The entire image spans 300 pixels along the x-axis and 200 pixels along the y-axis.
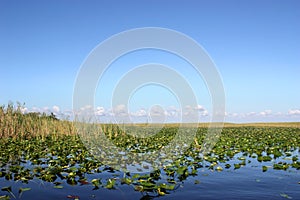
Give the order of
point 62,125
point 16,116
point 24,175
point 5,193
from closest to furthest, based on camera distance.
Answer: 1. point 5,193
2. point 24,175
3. point 16,116
4. point 62,125

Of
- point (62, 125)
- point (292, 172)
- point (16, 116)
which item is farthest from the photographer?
point (62, 125)

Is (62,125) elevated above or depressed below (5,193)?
above

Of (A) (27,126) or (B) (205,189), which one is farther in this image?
(A) (27,126)

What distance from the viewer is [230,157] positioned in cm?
1248

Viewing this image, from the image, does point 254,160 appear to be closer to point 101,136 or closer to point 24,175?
point 24,175

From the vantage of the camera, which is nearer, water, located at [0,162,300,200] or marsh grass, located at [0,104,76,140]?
water, located at [0,162,300,200]

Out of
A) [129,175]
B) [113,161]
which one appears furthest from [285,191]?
[113,161]

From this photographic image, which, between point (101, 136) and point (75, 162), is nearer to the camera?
point (75, 162)

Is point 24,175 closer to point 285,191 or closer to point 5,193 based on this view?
point 5,193

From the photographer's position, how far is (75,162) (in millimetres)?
10477

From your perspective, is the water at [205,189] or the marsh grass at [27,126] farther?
the marsh grass at [27,126]

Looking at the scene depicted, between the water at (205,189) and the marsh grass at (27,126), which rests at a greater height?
the marsh grass at (27,126)

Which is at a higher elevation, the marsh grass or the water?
the marsh grass

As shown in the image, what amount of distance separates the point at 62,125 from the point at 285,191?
57.2 ft
